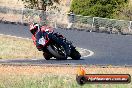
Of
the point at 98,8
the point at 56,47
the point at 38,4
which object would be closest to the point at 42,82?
the point at 56,47

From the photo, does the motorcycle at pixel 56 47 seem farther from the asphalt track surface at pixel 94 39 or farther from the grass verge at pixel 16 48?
the asphalt track surface at pixel 94 39

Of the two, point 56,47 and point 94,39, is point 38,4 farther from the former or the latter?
point 56,47

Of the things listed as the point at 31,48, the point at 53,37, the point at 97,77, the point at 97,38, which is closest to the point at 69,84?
the point at 97,77

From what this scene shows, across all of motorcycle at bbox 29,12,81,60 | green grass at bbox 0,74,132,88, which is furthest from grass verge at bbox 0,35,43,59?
green grass at bbox 0,74,132,88

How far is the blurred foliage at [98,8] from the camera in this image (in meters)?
49.6

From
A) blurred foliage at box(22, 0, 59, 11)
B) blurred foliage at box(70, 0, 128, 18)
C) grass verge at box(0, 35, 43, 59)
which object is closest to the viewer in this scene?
grass verge at box(0, 35, 43, 59)

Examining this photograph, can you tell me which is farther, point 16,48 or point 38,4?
point 38,4

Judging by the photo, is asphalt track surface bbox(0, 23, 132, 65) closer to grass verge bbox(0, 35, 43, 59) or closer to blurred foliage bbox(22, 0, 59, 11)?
grass verge bbox(0, 35, 43, 59)

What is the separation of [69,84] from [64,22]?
34.1 m

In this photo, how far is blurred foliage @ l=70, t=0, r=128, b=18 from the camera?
4959 cm

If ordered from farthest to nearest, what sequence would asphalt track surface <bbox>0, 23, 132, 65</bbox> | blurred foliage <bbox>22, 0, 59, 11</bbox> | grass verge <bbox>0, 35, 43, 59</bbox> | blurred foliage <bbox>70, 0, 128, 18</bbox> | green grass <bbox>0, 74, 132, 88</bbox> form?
blurred foliage <bbox>22, 0, 59, 11</bbox>
blurred foliage <bbox>70, 0, 128, 18</bbox>
asphalt track surface <bbox>0, 23, 132, 65</bbox>
grass verge <bbox>0, 35, 43, 59</bbox>
green grass <bbox>0, 74, 132, 88</bbox>

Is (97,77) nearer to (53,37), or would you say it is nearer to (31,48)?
(53,37)

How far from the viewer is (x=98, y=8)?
4978 centimetres

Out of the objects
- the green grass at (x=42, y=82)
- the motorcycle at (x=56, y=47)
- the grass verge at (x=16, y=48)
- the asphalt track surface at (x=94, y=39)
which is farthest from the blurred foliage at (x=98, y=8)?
the green grass at (x=42, y=82)
